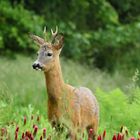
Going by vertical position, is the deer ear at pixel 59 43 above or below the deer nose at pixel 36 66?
above

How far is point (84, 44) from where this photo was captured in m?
23.9

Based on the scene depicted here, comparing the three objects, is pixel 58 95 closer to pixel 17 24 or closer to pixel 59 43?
pixel 59 43

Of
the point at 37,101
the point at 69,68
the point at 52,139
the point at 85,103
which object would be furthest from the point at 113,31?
the point at 52,139

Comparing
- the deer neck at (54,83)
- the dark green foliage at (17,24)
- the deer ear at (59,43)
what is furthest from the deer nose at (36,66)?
the dark green foliage at (17,24)

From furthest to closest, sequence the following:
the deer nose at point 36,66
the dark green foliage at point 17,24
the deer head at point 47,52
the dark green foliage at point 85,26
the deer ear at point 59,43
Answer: the dark green foliage at point 85,26 → the dark green foliage at point 17,24 → the deer ear at point 59,43 → the deer head at point 47,52 → the deer nose at point 36,66

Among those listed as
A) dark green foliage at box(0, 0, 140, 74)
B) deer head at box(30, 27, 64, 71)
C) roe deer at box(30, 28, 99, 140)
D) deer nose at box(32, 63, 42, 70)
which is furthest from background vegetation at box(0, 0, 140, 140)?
deer nose at box(32, 63, 42, 70)

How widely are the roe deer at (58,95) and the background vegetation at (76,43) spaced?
4032 mm

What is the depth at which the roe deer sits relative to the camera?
9562 mm

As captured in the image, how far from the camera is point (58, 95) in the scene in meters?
9.69

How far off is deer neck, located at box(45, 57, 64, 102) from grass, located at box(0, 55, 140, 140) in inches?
15.6

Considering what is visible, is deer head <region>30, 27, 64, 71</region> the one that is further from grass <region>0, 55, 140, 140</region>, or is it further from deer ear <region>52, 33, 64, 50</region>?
grass <region>0, 55, 140, 140</region>

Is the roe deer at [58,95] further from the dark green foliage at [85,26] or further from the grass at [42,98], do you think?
the dark green foliage at [85,26]

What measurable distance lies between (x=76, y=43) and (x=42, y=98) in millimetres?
8610

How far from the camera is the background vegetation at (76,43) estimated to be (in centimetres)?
1700
